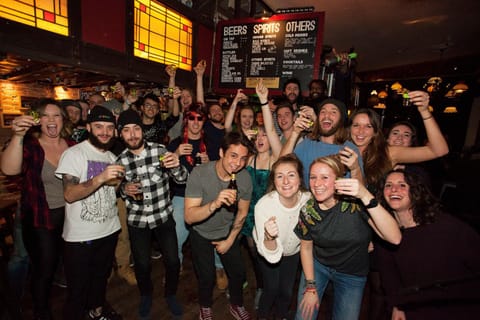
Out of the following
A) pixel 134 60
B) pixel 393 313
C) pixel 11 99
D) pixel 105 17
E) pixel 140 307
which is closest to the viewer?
pixel 393 313

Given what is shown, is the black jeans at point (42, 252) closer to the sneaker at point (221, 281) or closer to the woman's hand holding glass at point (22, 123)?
the woman's hand holding glass at point (22, 123)

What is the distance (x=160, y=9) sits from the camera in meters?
5.54

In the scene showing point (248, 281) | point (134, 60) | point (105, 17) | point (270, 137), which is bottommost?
point (248, 281)

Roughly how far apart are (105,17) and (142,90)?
2.06 m

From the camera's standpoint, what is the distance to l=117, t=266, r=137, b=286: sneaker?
12.4ft

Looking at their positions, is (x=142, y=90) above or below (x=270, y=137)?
above

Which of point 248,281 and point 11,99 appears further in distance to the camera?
point 11,99

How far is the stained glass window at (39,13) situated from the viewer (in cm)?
351

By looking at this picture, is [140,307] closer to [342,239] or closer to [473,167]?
[342,239]

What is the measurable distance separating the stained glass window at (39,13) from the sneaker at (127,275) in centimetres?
384

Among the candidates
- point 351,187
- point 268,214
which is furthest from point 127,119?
point 351,187

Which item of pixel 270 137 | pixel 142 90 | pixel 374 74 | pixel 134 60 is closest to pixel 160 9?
pixel 134 60

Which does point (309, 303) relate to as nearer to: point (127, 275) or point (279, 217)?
point (279, 217)

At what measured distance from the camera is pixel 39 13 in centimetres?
380
